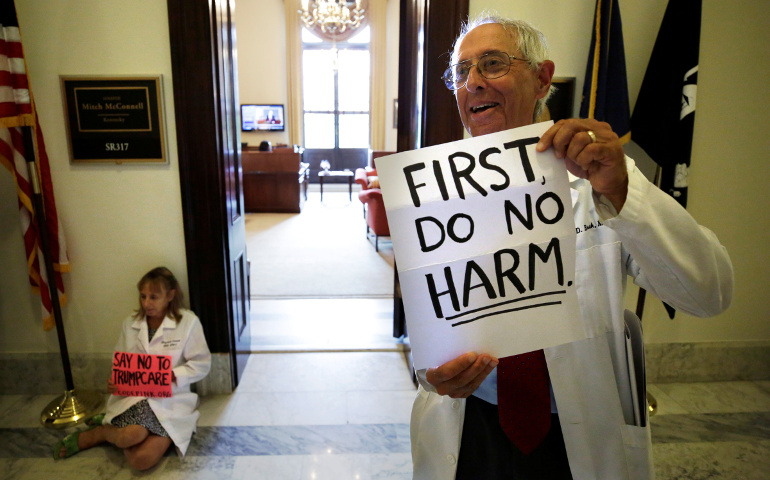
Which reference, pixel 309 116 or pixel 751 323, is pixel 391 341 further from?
pixel 309 116

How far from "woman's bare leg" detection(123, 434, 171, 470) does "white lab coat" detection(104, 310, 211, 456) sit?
0.16ft

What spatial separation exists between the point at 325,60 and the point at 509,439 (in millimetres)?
11101

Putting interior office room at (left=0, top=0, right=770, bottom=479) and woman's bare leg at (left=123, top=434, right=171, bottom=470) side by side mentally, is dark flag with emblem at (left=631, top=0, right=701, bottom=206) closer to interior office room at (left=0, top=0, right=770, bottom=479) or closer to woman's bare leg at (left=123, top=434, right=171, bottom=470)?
interior office room at (left=0, top=0, right=770, bottom=479)

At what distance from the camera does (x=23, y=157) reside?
2.12 metres

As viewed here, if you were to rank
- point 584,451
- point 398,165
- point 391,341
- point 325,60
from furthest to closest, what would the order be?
point 325,60
point 391,341
point 584,451
point 398,165

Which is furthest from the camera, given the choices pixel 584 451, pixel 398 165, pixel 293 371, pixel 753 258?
pixel 293 371

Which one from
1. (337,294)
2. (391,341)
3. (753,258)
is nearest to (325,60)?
(337,294)

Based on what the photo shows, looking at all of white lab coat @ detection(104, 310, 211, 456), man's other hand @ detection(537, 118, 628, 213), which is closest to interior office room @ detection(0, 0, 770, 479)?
white lab coat @ detection(104, 310, 211, 456)

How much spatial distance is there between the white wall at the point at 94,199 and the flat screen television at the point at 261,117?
8.79 meters

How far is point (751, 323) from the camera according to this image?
269 centimetres

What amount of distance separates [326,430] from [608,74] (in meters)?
2.23

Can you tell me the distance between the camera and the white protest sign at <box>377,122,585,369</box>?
0.78 m

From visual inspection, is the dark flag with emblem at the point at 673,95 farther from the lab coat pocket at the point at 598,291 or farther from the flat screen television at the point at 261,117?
the flat screen television at the point at 261,117

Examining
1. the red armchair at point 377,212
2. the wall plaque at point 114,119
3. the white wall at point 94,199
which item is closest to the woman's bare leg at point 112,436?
the white wall at point 94,199
